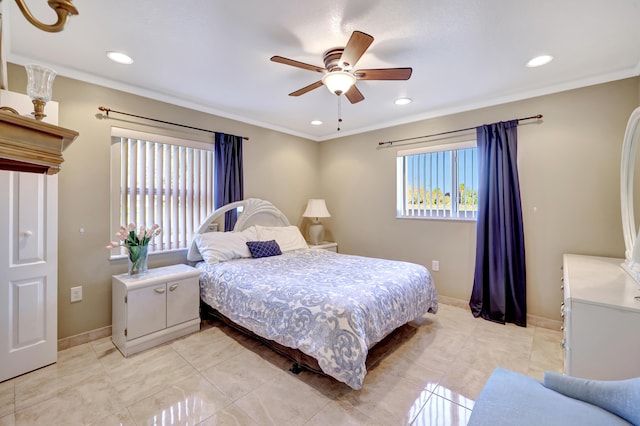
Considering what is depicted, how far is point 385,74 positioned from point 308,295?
1.75 meters

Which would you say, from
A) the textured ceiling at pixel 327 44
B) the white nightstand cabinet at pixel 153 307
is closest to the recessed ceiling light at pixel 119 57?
the textured ceiling at pixel 327 44

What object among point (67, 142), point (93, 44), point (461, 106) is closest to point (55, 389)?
point (67, 142)

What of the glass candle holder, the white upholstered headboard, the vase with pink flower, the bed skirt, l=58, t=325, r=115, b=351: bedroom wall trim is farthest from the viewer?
the white upholstered headboard

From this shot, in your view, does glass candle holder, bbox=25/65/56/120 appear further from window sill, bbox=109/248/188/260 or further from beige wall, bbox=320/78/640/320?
beige wall, bbox=320/78/640/320

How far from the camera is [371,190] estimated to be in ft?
14.1

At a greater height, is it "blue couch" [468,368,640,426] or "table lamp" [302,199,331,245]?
"table lamp" [302,199,331,245]

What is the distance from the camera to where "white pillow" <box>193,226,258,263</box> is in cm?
310

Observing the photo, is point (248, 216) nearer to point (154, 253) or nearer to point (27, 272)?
point (154, 253)

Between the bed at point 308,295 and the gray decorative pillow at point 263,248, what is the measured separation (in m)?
0.01

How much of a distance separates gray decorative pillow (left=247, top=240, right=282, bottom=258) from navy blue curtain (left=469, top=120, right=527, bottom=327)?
2386 millimetres

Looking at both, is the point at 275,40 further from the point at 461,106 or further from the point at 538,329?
the point at 538,329

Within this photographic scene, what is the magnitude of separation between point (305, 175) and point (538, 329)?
363cm

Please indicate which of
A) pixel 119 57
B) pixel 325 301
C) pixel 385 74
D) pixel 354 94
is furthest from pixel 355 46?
pixel 119 57

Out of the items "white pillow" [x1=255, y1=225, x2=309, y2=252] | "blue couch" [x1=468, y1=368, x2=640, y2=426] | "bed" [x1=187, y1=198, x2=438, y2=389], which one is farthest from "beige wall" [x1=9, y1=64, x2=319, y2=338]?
"blue couch" [x1=468, y1=368, x2=640, y2=426]
